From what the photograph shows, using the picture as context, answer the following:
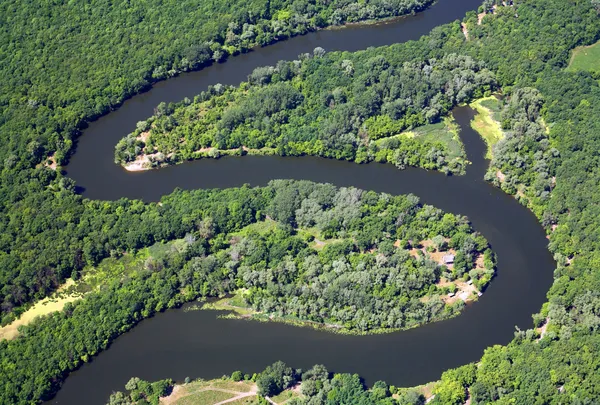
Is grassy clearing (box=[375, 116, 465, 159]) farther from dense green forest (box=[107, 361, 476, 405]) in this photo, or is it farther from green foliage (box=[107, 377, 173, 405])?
green foliage (box=[107, 377, 173, 405])

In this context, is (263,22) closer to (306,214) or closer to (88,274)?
(306,214)

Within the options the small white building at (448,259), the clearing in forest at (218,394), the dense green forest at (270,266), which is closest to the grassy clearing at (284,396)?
the clearing in forest at (218,394)

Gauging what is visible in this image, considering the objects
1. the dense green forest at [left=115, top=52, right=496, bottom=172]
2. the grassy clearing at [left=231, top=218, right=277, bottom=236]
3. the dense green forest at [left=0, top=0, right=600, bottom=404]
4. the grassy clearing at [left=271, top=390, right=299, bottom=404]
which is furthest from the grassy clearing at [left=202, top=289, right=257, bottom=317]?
the dense green forest at [left=115, top=52, right=496, bottom=172]

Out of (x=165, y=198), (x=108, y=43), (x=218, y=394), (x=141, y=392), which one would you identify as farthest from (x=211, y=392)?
(x=108, y=43)

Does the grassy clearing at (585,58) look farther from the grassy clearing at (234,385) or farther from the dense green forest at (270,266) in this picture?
the grassy clearing at (234,385)

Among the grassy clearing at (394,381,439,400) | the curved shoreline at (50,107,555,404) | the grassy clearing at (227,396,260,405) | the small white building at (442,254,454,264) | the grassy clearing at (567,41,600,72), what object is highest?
the grassy clearing at (567,41,600,72)

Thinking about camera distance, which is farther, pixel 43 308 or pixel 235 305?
pixel 43 308

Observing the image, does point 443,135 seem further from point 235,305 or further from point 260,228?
point 235,305
